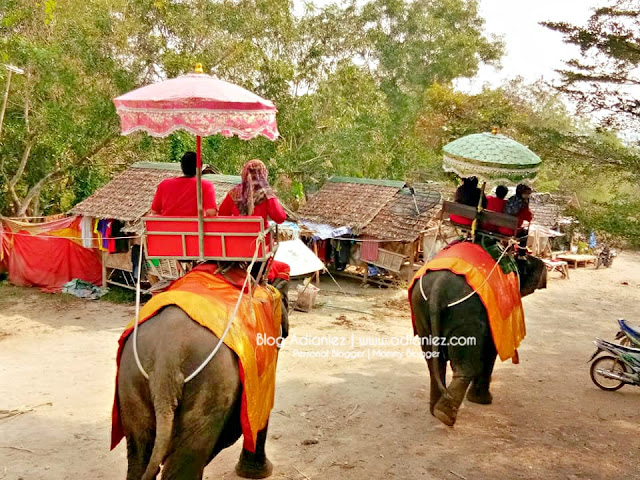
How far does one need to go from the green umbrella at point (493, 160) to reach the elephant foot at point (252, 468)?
357 centimetres

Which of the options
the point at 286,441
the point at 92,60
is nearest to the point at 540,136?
the point at 286,441

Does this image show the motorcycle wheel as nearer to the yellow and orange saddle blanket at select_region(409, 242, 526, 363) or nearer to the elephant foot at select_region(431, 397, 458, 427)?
the yellow and orange saddle blanket at select_region(409, 242, 526, 363)

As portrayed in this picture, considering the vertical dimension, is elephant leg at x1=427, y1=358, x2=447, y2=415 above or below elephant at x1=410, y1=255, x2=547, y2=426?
Answer: below

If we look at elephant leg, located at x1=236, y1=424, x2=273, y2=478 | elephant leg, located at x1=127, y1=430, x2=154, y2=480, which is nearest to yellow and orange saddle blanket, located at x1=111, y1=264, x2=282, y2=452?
elephant leg, located at x1=127, y1=430, x2=154, y2=480

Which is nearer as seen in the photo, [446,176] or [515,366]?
[515,366]

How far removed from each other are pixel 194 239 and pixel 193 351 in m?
1.06

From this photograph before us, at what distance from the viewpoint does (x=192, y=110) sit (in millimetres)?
3865

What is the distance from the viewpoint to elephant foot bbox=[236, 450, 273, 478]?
503cm

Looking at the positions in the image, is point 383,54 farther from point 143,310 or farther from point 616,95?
point 143,310

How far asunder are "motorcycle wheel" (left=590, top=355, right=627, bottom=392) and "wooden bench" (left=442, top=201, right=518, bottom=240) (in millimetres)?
2926

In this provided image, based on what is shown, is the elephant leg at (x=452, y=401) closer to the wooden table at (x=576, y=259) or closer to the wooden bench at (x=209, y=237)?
the wooden bench at (x=209, y=237)

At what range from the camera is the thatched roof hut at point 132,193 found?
12695 millimetres

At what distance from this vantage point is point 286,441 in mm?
5898

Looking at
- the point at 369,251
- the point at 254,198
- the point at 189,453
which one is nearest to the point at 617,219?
the point at 254,198
